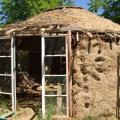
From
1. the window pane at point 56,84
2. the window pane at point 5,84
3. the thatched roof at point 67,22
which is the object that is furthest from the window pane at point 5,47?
the window pane at point 56,84

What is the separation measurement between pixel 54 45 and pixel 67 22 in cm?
111

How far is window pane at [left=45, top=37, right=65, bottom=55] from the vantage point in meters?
12.9

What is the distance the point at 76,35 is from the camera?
13.0 m

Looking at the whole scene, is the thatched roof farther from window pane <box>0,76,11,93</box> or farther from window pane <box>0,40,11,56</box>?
window pane <box>0,76,11,93</box>

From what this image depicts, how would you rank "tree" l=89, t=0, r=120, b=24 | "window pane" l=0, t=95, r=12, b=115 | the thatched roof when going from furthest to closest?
"tree" l=89, t=0, r=120, b=24 < "window pane" l=0, t=95, r=12, b=115 < the thatched roof

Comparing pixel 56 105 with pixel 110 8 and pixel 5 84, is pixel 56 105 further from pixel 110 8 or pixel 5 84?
pixel 110 8

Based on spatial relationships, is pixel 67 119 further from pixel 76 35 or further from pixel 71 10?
pixel 71 10

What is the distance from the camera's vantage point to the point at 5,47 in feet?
45.6

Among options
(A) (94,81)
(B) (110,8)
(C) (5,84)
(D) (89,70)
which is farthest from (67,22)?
(B) (110,8)

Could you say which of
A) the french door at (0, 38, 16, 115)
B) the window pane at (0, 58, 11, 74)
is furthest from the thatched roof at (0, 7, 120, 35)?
the window pane at (0, 58, 11, 74)

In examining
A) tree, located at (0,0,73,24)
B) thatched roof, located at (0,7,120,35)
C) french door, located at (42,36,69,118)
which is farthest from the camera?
tree, located at (0,0,73,24)

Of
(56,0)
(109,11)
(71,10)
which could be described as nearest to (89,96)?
(71,10)

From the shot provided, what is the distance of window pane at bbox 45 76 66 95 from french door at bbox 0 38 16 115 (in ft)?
4.10

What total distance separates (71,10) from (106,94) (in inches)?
153
